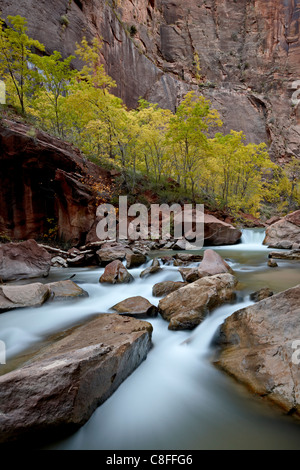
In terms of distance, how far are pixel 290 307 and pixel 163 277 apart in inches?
157

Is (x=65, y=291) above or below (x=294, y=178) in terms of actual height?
below

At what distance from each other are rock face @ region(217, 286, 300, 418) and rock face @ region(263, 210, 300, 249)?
9.37m

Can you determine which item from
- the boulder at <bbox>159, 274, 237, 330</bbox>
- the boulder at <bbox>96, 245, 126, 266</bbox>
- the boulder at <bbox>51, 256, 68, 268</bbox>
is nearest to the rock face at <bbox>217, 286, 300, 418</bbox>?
the boulder at <bbox>159, 274, 237, 330</bbox>

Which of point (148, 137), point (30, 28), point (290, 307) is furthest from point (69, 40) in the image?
point (290, 307)

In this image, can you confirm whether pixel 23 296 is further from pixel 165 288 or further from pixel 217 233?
pixel 217 233

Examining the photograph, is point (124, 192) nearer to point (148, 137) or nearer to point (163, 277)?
point (148, 137)

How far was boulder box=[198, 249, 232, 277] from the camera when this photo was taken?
5.41m

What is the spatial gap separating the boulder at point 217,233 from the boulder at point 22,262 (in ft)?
25.8

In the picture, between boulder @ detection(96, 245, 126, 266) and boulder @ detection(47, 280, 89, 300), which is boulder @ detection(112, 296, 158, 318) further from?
boulder @ detection(96, 245, 126, 266)

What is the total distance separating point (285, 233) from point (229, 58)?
48129 millimetres

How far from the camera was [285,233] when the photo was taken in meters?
11.7

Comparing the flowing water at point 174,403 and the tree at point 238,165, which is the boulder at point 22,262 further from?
the tree at point 238,165

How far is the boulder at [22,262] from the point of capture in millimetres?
6602

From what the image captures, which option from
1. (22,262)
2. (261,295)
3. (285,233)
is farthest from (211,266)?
(285,233)
